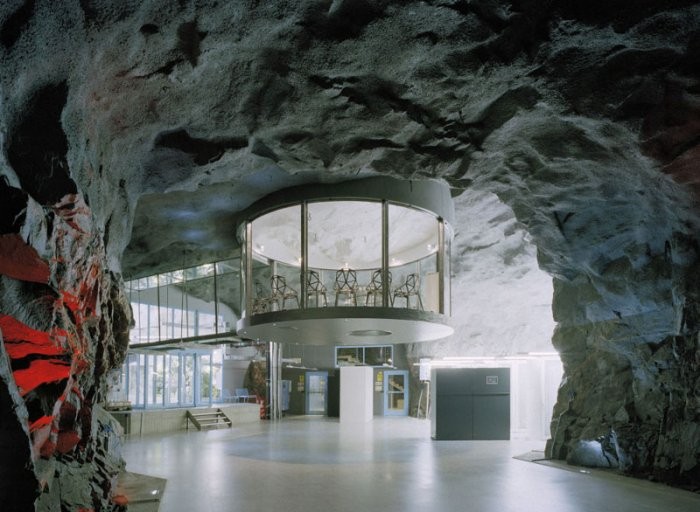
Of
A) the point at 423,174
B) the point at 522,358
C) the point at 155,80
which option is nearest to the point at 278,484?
the point at 423,174

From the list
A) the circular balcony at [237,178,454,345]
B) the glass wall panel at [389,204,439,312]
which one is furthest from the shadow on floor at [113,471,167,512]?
the glass wall panel at [389,204,439,312]

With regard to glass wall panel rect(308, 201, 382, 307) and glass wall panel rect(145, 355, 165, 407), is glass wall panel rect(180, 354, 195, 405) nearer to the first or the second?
glass wall panel rect(145, 355, 165, 407)

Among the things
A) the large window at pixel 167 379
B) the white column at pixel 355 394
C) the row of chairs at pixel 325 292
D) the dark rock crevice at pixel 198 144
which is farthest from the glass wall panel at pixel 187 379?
the dark rock crevice at pixel 198 144

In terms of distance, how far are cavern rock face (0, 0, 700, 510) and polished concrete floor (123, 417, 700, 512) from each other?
154 centimetres

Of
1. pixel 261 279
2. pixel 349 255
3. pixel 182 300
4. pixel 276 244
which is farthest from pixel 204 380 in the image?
pixel 276 244

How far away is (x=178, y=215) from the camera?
15508 millimetres

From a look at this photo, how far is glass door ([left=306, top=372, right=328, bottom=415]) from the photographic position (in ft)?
95.5

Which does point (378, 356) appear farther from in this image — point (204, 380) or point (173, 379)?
point (173, 379)

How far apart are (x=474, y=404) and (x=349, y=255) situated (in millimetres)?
6505

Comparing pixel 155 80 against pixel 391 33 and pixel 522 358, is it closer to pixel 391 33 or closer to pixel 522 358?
pixel 391 33

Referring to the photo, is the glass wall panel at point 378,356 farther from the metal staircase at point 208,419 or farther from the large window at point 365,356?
the metal staircase at point 208,419

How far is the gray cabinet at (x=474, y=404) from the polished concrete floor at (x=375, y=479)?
80 centimetres

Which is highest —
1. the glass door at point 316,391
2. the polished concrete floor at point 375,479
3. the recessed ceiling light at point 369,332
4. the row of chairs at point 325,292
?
the row of chairs at point 325,292

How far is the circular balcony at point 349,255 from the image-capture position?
1253cm
